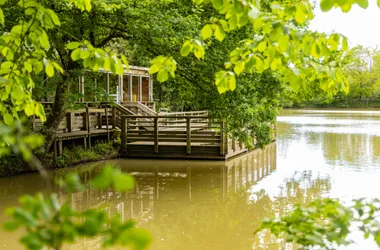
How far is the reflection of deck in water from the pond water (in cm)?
2

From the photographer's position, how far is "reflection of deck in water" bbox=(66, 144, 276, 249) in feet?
26.9

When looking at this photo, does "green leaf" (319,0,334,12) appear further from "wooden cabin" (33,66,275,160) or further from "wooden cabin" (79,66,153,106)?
"wooden cabin" (79,66,153,106)

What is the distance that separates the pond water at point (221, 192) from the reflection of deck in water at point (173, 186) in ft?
0.06

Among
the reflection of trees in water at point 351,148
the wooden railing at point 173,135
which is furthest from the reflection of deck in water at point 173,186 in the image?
the reflection of trees in water at point 351,148

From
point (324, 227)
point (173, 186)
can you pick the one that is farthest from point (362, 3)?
point (173, 186)

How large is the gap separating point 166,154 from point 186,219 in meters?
6.99

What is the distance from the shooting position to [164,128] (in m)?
15.6

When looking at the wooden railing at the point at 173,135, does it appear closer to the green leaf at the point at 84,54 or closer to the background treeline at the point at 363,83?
the green leaf at the point at 84,54

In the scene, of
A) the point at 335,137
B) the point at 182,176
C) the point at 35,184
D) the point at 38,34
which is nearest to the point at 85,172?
the point at 35,184

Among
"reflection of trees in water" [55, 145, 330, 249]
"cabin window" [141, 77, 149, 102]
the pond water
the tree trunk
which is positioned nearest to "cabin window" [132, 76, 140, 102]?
"cabin window" [141, 77, 149, 102]

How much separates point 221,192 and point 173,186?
117 cm

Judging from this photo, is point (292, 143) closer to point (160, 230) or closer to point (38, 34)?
point (160, 230)

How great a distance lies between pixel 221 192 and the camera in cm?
967

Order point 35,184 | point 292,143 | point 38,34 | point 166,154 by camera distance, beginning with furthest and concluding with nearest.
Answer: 1. point 292,143
2. point 166,154
3. point 35,184
4. point 38,34
